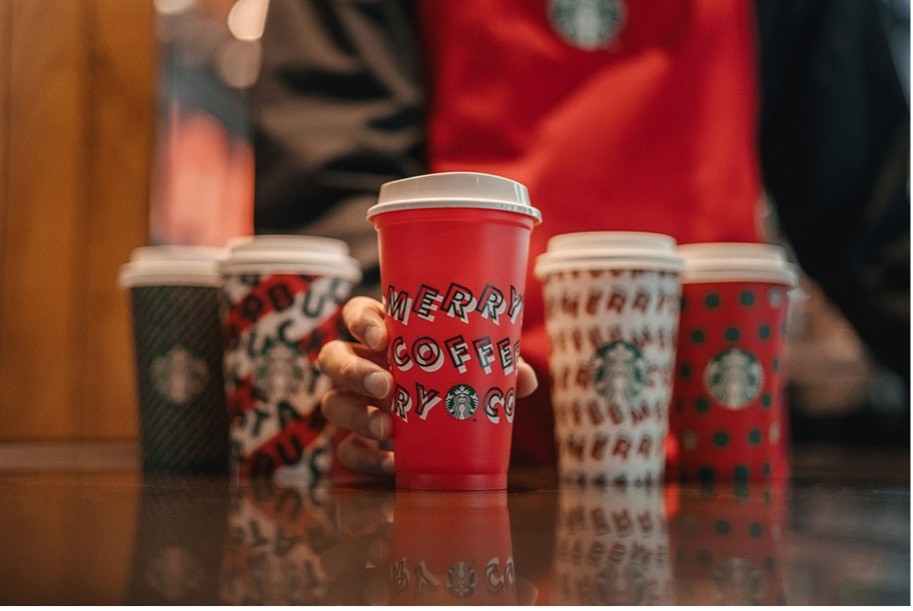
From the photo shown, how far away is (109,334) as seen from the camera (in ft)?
7.89

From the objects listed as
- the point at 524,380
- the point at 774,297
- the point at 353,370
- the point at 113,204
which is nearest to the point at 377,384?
the point at 353,370

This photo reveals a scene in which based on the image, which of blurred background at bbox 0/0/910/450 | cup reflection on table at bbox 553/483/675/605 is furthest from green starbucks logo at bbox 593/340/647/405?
blurred background at bbox 0/0/910/450

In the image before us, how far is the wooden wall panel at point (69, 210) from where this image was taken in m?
2.33

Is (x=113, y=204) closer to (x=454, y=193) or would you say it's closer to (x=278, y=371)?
(x=278, y=371)

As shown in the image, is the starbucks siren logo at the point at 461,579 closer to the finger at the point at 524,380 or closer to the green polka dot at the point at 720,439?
the finger at the point at 524,380

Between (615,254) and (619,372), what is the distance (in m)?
0.14

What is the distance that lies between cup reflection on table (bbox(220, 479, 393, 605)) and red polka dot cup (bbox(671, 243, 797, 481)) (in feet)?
1.61

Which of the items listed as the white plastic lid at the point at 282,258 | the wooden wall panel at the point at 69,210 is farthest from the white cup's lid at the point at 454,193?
the wooden wall panel at the point at 69,210

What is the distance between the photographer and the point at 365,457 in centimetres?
105

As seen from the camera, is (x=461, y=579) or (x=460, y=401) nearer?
(x=461, y=579)

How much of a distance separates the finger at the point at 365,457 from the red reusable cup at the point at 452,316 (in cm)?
17

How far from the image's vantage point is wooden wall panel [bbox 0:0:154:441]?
7.66 ft

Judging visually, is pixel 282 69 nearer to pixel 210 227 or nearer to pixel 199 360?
pixel 199 360

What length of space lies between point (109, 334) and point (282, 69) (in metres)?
1.24
